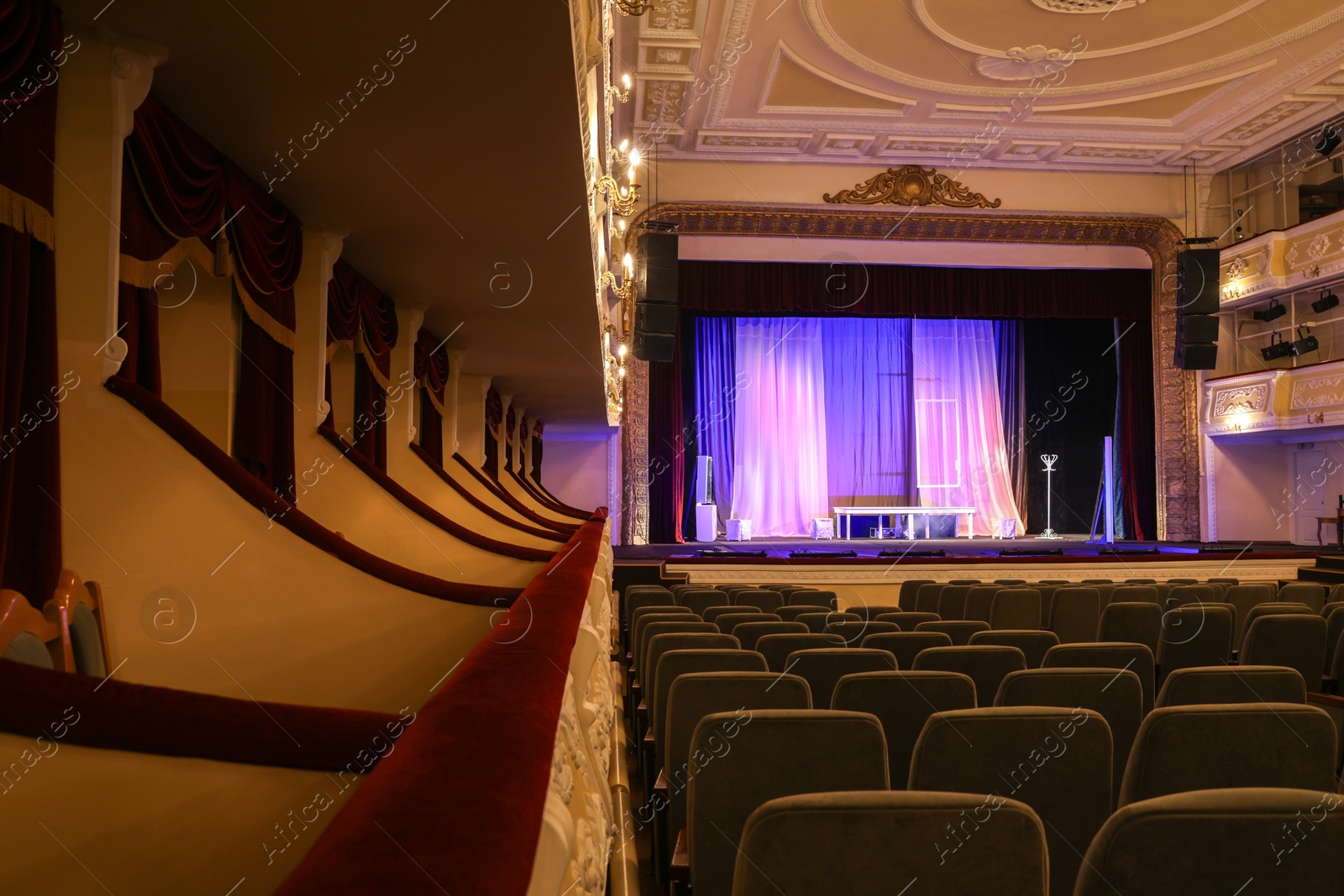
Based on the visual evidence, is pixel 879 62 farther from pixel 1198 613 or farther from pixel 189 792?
pixel 189 792

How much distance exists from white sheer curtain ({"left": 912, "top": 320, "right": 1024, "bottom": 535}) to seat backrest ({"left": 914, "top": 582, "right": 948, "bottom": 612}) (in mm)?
10515

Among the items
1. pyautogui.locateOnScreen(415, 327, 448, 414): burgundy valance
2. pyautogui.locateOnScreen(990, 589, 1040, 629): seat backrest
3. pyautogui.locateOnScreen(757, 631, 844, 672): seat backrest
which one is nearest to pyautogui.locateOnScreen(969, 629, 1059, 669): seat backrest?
pyautogui.locateOnScreen(757, 631, 844, 672): seat backrest

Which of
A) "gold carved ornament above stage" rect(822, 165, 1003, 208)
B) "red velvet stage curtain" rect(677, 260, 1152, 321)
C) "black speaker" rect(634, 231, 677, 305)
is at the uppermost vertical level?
"gold carved ornament above stage" rect(822, 165, 1003, 208)

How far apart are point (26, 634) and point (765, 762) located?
1.44 m

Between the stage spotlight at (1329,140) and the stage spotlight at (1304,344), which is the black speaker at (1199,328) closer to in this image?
the stage spotlight at (1304,344)

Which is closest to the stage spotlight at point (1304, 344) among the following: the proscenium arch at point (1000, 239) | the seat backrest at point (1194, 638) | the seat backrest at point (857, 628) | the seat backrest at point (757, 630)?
the proscenium arch at point (1000, 239)

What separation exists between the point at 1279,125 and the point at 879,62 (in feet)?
20.7

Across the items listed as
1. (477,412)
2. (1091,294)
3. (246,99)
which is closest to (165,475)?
(246,99)

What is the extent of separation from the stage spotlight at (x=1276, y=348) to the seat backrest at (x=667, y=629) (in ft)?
43.4

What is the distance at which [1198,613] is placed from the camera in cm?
374

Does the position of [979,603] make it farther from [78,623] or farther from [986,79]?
[986,79]

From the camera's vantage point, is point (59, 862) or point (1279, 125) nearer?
point (59, 862)

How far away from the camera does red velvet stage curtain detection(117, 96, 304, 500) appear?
2.48 m

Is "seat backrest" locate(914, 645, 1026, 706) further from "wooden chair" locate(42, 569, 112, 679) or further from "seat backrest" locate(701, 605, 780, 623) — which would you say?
"wooden chair" locate(42, 569, 112, 679)
